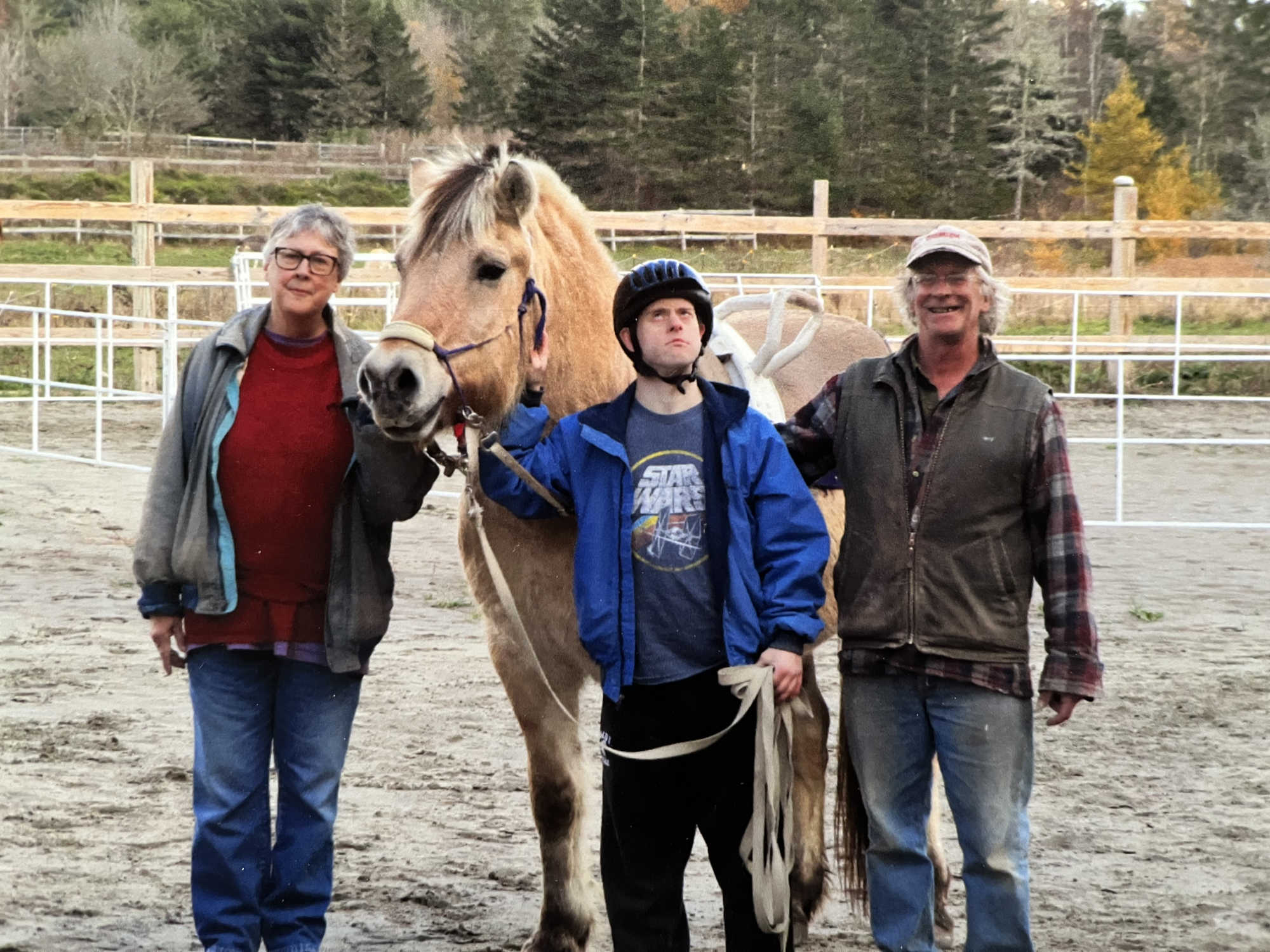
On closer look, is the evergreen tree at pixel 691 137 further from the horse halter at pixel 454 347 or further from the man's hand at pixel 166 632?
the man's hand at pixel 166 632

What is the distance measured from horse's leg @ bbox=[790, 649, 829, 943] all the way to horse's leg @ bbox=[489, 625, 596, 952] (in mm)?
508

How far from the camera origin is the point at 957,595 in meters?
2.39

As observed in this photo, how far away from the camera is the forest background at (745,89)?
27688 mm

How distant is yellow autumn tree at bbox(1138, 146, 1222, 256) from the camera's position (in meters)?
27.1

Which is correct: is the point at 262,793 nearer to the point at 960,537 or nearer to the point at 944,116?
the point at 960,537

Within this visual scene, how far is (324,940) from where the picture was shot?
3.14m

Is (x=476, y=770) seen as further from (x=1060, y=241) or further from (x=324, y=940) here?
(x=1060, y=241)

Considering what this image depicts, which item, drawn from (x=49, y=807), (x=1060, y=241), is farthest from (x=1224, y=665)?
(x=1060, y=241)

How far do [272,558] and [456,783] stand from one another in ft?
5.83

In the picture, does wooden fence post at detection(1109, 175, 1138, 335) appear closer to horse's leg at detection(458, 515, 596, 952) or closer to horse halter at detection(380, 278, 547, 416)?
horse's leg at detection(458, 515, 596, 952)

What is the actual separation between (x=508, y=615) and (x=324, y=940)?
0.94 meters

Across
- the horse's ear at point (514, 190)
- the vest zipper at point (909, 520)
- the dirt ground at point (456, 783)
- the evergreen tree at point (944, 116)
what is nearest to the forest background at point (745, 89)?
the evergreen tree at point (944, 116)

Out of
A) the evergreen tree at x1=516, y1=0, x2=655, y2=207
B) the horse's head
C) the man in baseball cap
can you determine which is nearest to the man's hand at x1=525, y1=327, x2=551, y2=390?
the horse's head

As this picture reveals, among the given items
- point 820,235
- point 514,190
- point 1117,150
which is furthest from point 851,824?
point 1117,150
